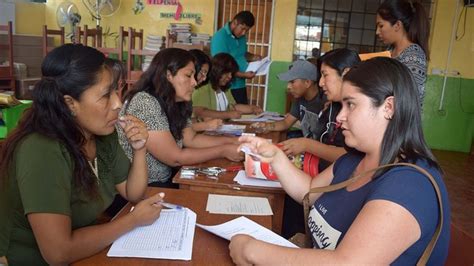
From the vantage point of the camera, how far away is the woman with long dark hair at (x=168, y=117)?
1.96 meters

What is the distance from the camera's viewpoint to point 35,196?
3.30 feet

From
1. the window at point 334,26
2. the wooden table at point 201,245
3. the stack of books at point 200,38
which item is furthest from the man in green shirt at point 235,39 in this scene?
the wooden table at point 201,245

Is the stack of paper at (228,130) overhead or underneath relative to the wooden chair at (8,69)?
underneath

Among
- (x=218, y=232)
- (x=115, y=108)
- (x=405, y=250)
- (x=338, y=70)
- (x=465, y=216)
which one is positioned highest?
(x=338, y=70)

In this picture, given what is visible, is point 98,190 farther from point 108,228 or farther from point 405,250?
point 405,250

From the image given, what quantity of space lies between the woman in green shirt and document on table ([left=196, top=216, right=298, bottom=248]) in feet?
0.61

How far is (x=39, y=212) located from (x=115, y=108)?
40cm

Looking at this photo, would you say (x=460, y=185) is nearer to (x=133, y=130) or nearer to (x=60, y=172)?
(x=133, y=130)

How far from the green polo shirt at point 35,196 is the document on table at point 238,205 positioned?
15.1 inches

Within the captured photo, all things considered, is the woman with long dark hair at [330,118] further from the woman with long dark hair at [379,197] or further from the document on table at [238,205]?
the woman with long dark hair at [379,197]

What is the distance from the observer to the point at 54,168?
1051 millimetres

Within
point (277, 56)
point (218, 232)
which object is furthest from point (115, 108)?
point (277, 56)

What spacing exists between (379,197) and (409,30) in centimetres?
171

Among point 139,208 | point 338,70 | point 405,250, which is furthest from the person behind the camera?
point 338,70
